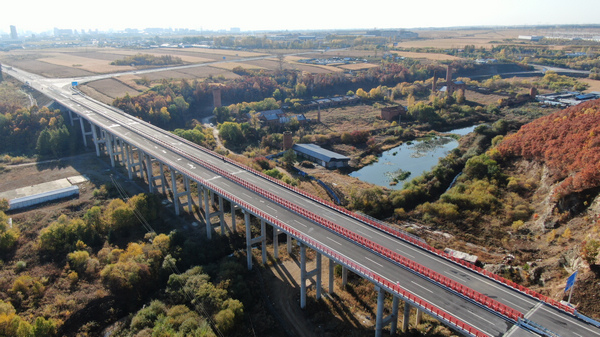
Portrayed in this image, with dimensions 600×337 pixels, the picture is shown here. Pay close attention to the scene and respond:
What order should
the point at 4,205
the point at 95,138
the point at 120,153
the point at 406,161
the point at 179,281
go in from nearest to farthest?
the point at 179,281
the point at 4,205
the point at 120,153
the point at 95,138
the point at 406,161

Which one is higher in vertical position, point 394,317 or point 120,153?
point 120,153

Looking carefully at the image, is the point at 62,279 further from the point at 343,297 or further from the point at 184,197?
the point at 343,297

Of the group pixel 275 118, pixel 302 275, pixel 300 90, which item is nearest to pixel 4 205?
pixel 302 275

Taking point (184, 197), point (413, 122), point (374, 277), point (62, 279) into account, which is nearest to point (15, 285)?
point (62, 279)

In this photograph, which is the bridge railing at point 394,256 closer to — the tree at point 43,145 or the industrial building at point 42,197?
the industrial building at point 42,197

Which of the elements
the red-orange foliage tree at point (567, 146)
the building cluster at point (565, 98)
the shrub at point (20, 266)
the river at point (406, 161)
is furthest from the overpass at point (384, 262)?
the building cluster at point (565, 98)

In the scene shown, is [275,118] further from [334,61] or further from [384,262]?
[334,61]
